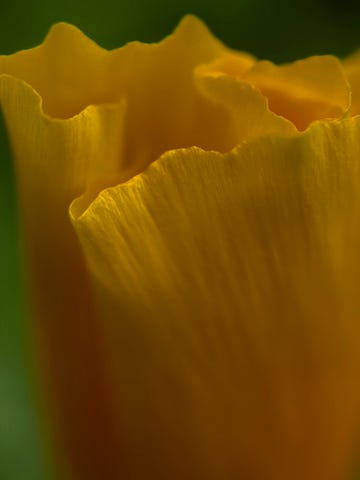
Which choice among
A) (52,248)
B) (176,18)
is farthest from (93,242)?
(176,18)

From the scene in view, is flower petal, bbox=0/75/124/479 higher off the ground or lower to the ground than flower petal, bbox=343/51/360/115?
lower

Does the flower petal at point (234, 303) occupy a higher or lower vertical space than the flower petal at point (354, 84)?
lower

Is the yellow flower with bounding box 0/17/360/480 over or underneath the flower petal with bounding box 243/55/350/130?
underneath

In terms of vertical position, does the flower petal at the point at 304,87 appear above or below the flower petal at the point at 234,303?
above

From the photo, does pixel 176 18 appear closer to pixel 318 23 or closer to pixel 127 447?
pixel 318 23

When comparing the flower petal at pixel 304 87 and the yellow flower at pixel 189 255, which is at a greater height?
the flower petal at pixel 304 87

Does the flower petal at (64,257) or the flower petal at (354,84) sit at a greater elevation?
the flower petal at (354,84)

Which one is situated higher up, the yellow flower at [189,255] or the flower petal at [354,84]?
the flower petal at [354,84]
